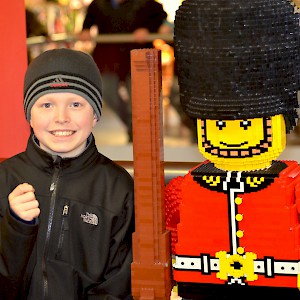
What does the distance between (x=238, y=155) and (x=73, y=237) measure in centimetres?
32

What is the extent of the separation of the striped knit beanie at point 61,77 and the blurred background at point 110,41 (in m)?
0.83

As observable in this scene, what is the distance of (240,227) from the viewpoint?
1271 millimetres

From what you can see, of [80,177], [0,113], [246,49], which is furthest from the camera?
[0,113]

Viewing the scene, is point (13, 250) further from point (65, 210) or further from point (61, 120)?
point (61, 120)

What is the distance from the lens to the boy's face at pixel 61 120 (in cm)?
136

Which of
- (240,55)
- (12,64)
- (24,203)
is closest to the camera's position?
(240,55)

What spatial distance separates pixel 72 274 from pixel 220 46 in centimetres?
47

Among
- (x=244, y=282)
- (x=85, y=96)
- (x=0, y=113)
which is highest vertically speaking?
(x=0, y=113)

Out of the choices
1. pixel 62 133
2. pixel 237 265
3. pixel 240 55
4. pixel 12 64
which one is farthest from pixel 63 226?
pixel 12 64

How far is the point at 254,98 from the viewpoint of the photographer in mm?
1199

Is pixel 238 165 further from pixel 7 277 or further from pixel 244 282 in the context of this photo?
pixel 7 277

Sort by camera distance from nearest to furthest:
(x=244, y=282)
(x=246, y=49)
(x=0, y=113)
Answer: (x=246, y=49) → (x=244, y=282) → (x=0, y=113)

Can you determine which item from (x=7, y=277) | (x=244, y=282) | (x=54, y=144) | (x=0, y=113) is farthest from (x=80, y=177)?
(x=0, y=113)

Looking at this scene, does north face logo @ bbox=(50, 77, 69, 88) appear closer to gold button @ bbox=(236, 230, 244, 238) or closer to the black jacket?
the black jacket
